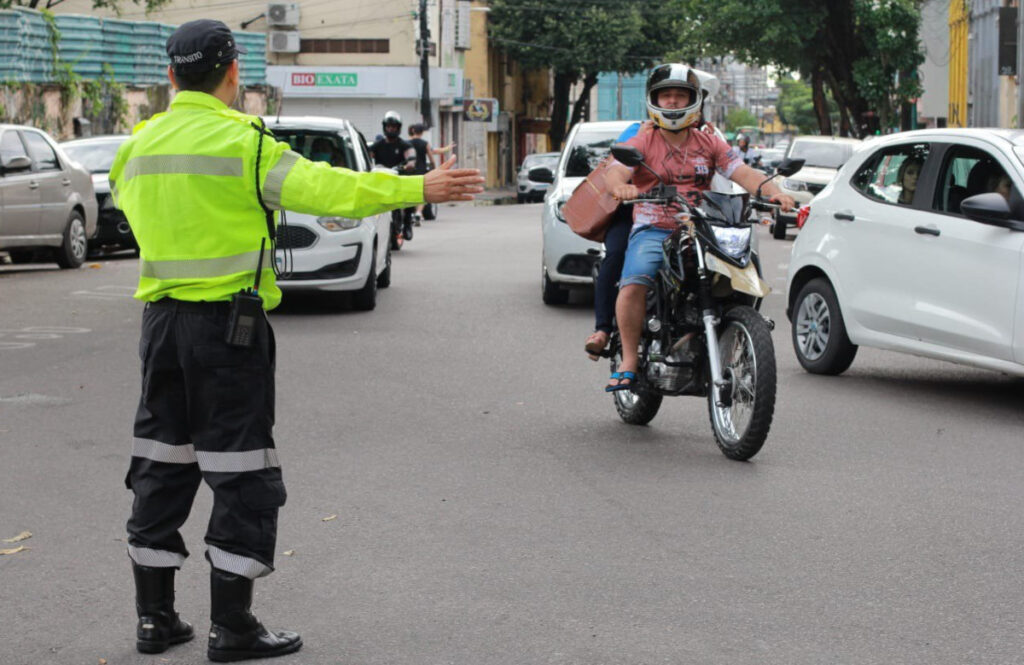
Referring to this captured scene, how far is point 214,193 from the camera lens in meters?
4.74

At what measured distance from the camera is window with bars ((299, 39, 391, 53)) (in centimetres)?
5841

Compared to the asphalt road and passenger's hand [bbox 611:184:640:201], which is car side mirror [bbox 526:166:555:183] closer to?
the asphalt road

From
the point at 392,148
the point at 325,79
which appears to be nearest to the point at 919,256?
the point at 392,148

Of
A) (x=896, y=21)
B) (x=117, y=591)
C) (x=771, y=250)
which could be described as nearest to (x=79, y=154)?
(x=771, y=250)

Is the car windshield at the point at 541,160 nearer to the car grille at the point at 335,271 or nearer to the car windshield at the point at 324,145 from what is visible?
the car windshield at the point at 324,145

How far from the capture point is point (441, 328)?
13469 millimetres

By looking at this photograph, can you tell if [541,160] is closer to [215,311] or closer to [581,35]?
[581,35]

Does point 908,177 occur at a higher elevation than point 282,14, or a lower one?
lower

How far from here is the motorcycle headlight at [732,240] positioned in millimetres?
7793

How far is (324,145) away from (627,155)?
26.7 ft

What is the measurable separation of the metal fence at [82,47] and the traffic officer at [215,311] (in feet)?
76.1

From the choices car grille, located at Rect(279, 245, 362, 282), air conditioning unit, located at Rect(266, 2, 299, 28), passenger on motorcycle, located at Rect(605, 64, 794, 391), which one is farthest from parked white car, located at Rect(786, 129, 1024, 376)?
air conditioning unit, located at Rect(266, 2, 299, 28)

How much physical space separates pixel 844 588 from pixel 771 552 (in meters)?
0.54

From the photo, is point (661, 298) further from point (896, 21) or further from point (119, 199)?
point (896, 21)
